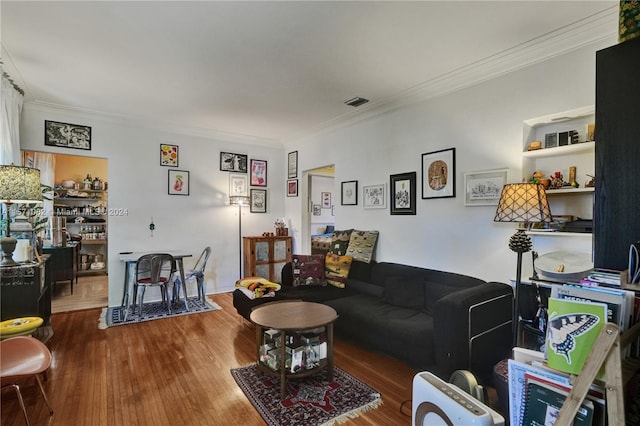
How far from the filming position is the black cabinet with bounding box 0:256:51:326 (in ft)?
8.57

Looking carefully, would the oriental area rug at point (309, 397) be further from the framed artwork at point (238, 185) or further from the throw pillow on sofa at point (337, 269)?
the framed artwork at point (238, 185)

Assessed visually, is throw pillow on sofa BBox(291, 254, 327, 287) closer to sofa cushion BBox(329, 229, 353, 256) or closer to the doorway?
sofa cushion BBox(329, 229, 353, 256)

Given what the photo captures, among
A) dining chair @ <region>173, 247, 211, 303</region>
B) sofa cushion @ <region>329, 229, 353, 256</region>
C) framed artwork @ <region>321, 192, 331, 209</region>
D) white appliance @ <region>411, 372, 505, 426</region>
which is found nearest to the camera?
white appliance @ <region>411, 372, 505, 426</region>

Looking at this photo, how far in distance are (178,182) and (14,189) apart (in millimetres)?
2479

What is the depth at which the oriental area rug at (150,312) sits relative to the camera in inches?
152

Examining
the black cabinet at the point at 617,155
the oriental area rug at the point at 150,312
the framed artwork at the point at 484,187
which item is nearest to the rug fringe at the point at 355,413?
the black cabinet at the point at 617,155

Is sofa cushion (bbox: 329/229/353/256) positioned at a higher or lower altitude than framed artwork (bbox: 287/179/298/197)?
lower

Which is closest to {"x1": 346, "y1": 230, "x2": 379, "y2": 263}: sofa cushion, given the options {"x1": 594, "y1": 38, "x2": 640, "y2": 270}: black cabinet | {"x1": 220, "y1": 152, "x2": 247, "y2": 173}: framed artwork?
{"x1": 220, "y1": 152, "x2": 247, "y2": 173}: framed artwork

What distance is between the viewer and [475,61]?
111 inches

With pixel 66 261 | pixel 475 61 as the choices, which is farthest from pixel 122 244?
pixel 475 61

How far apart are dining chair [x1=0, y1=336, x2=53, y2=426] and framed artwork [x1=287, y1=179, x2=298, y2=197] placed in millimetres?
4159

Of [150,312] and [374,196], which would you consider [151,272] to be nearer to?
[150,312]

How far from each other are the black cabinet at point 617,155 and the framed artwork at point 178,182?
500 cm

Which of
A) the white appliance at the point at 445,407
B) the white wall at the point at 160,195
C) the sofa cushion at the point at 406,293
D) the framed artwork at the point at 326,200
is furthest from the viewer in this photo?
the framed artwork at the point at 326,200
